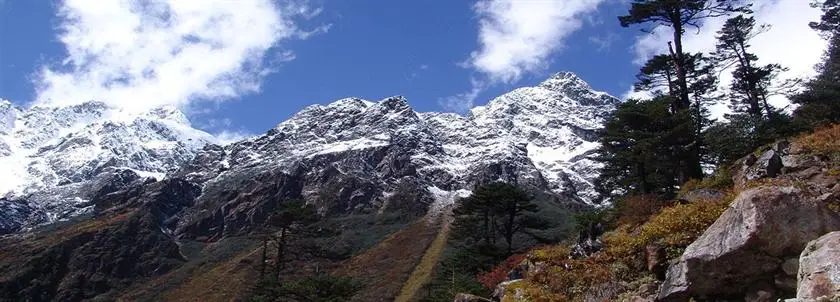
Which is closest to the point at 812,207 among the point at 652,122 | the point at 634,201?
the point at 634,201

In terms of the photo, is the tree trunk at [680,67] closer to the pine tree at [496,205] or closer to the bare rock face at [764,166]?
the bare rock face at [764,166]

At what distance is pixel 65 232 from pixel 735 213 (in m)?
195

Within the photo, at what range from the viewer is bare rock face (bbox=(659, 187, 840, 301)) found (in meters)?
9.28

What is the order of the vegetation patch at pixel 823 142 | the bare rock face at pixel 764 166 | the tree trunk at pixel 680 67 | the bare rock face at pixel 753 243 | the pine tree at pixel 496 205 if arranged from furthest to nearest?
1. the pine tree at pixel 496 205
2. the tree trunk at pixel 680 67
3. the bare rock face at pixel 764 166
4. the vegetation patch at pixel 823 142
5. the bare rock face at pixel 753 243

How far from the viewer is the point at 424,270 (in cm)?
11075

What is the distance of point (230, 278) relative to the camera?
123m

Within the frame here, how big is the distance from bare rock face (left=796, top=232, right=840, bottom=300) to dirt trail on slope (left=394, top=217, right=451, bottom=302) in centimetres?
8668

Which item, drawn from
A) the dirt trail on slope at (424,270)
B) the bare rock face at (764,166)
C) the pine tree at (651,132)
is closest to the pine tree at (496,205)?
the pine tree at (651,132)

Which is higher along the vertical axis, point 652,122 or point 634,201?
point 652,122

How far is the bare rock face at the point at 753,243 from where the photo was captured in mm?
9281

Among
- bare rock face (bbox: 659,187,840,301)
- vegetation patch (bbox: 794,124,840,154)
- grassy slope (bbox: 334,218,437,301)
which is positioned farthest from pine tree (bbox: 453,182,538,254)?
grassy slope (bbox: 334,218,437,301)

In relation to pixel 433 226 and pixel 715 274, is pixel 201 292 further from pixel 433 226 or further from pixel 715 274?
pixel 715 274

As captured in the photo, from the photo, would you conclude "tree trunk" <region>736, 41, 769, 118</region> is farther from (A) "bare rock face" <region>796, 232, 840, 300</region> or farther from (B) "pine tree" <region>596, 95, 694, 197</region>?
(A) "bare rock face" <region>796, 232, 840, 300</region>

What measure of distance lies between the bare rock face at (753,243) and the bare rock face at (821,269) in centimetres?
119
